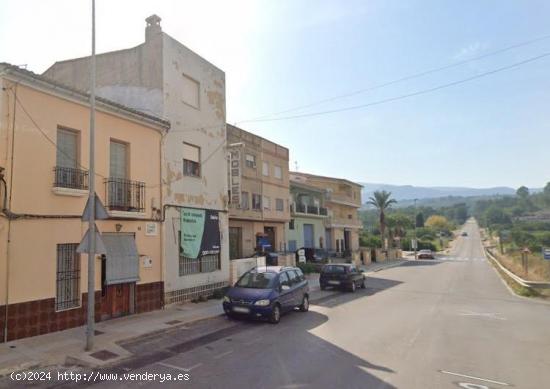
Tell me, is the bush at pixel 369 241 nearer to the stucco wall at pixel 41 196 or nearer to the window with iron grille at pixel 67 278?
the stucco wall at pixel 41 196

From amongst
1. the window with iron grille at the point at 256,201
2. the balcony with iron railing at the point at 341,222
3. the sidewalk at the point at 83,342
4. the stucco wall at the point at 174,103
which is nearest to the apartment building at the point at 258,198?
the window with iron grille at the point at 256,201

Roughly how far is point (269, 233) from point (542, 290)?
17.4 meters

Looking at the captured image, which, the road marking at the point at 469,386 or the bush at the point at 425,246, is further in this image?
the bush at the point at 425,246

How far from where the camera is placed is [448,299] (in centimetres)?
1811

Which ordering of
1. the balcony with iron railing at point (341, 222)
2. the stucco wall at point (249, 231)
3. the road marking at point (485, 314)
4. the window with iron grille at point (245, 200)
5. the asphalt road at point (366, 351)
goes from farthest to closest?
the balcony with iron railing at point (341, 222), the window with iron grille at point (245, 200), the stucco wall at point (249, 231), the road marking at point (485, 314), the asphalt road at point (366, 351)

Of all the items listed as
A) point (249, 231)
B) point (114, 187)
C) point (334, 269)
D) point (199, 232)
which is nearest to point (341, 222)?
point (249, 231)

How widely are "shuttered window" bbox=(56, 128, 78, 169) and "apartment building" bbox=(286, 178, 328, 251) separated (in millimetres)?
24036

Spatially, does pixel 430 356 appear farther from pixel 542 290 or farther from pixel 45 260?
pixel 542 290

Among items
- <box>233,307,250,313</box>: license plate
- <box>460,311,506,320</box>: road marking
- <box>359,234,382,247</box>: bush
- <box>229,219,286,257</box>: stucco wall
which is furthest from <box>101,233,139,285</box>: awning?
<box>359,234,382,247</box>: bush

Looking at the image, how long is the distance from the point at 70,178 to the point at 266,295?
21.2ft

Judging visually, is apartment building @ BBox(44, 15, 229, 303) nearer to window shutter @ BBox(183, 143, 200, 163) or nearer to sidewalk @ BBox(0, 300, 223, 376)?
window shutter @ BBox(183, 143, 200, 163)

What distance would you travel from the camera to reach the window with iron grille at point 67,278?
10.4 meters

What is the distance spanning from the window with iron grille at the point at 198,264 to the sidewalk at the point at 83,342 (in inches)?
92.5

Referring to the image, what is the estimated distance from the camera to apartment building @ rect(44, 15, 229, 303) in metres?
14.7
